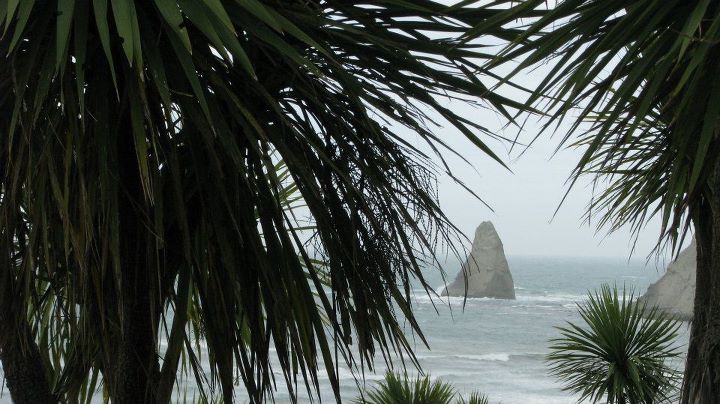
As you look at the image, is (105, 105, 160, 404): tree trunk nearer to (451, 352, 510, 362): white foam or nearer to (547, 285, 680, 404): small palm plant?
(547, 285, 680, 404): small palm plant

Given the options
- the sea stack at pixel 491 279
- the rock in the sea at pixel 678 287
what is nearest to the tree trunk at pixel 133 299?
the rock in the sea at pixel 678 287

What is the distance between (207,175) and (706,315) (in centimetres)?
181

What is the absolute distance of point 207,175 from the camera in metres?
2.62

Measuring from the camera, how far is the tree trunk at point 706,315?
2607 mm

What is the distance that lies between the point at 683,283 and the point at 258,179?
48479 millimetres

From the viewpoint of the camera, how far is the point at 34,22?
241 centimetres

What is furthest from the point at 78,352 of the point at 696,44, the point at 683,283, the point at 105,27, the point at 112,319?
the point at 683,283

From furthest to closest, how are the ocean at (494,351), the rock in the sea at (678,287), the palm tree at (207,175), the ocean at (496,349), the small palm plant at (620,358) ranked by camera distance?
the rock in the sea at (678,287), the ocean at (496,349), the ocean at (494,351), the small palm plant at (620,358), the palm tree at (207,175)

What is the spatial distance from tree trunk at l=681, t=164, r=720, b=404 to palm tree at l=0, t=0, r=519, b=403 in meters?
0.68

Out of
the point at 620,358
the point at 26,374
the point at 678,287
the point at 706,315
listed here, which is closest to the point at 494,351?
the point at 678,287

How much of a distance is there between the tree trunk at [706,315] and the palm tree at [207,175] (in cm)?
68

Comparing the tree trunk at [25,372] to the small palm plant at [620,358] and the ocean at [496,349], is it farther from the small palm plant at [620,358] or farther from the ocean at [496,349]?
the ocean at [496,349]

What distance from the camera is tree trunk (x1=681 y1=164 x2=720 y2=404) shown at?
2.61 metres

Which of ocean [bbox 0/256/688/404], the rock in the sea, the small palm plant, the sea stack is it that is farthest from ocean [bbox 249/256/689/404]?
the small palm plant
